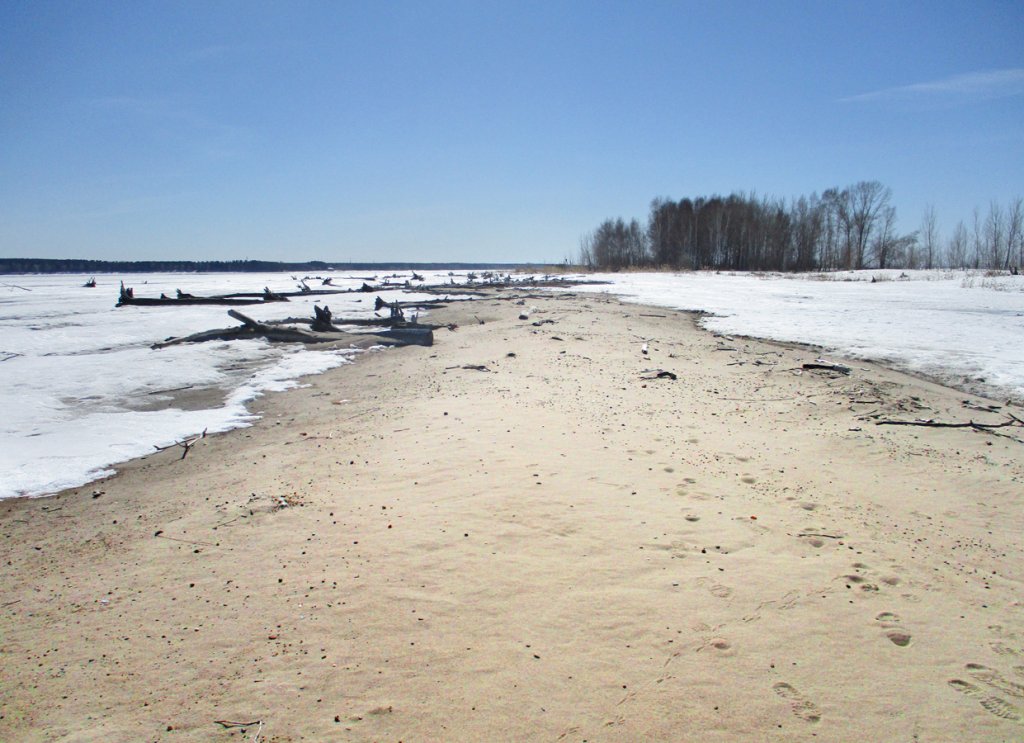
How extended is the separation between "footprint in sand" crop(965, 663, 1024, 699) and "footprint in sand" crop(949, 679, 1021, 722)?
71 millimetres

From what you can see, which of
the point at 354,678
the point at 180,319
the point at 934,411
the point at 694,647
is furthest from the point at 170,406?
the point at 180,319

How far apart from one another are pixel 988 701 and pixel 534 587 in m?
2.04

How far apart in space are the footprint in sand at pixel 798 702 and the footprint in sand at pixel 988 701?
66cm

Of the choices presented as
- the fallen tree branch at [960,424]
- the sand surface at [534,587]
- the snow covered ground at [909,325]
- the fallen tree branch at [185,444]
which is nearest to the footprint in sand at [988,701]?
the sand surface at [534,587]

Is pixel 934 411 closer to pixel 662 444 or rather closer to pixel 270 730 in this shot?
pixel 662 444

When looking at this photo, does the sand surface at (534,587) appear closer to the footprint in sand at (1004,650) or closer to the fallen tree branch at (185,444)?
the footprint in sand at (1004,650)

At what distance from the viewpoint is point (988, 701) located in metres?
2.25

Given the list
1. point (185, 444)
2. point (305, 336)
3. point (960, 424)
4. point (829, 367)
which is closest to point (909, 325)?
point (829, 367)

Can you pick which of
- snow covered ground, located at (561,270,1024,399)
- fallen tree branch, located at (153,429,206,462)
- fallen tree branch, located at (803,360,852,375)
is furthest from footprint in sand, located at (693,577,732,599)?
snow covered ground, located at (561,270,1024,399)

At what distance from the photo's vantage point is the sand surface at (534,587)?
224cm

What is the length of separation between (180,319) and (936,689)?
21.1 meters

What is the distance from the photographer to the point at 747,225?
65.9 meters

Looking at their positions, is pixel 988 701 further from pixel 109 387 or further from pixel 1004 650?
pixel 109 387

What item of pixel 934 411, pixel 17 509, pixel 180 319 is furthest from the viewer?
pixel 180 319
